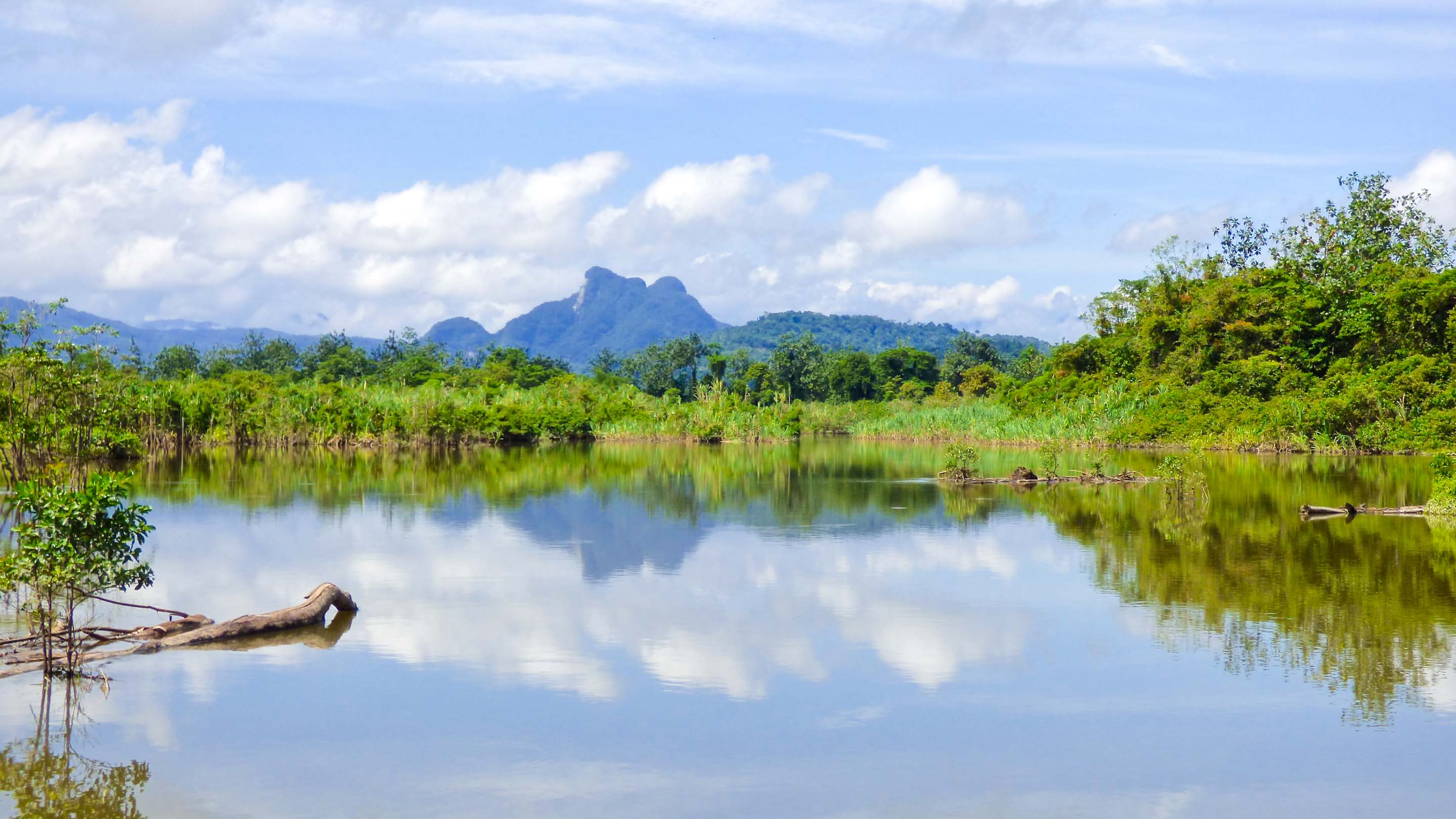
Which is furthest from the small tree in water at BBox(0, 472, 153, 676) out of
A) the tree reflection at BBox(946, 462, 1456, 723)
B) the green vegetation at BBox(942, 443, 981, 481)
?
the green vegetation at BBox(942, 443, 981, 481)

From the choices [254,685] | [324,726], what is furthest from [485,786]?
[254,685]

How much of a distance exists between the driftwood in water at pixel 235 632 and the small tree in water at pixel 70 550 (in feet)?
1.35

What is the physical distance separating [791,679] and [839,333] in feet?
493

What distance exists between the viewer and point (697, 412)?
149 ft

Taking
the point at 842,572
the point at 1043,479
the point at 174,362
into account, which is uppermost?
the point at 174,362

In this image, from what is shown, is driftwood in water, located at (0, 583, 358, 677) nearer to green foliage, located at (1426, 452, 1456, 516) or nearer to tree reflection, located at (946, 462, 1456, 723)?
tree reflection, located at (946, 462, 1456, 723)

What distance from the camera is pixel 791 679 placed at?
808 cm

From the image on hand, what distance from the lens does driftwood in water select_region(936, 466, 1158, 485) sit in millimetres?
23125

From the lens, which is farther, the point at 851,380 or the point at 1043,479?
the point at 851,380

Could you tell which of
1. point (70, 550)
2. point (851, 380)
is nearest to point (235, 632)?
point (70, 550)

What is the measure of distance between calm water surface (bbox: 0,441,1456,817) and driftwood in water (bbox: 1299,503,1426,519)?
53cm

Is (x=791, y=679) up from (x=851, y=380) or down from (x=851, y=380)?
down

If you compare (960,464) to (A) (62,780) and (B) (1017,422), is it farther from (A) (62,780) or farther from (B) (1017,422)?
(A) (62,780)

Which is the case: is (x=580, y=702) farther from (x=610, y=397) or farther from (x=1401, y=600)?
(x=610, y=397)
